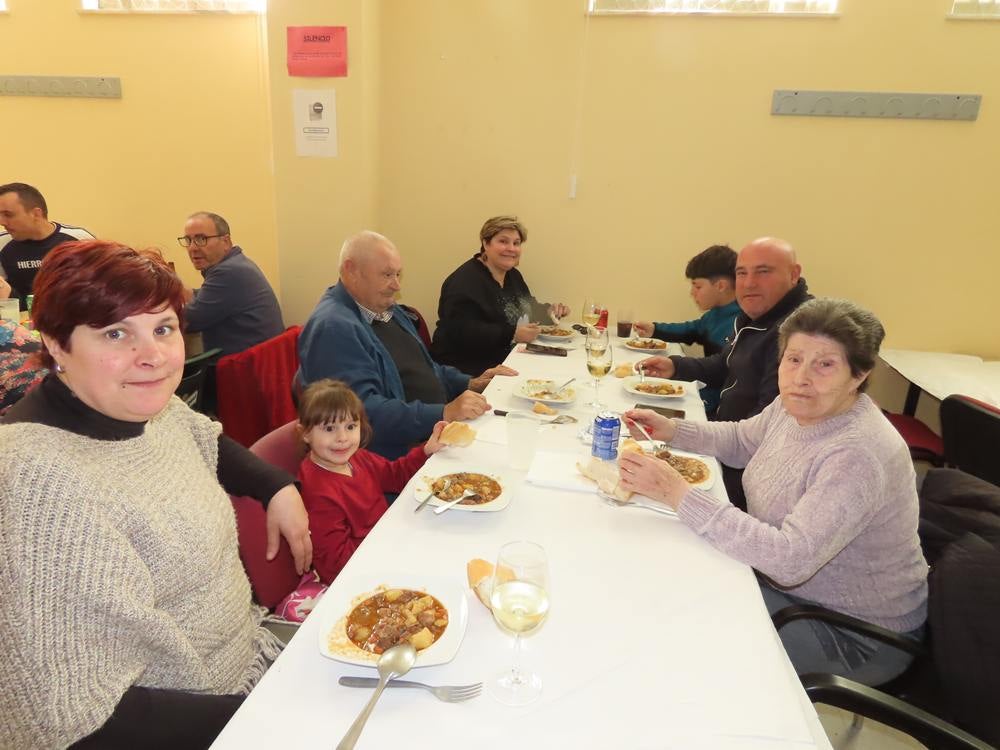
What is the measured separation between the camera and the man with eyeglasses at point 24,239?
134 inches

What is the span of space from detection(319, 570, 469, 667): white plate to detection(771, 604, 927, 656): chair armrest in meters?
0.74

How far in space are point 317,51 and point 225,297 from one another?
4.81ft

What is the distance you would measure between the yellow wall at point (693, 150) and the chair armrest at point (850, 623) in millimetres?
2659

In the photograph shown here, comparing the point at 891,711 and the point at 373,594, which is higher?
the point at 373,594

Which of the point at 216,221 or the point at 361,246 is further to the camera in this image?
the point at 216,221

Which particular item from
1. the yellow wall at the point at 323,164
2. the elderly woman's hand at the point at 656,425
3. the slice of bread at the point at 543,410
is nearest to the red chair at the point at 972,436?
the elderly woman's hand at the point at 656,425

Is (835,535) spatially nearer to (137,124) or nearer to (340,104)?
(340,104)

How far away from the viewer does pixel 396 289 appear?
89.4 inches

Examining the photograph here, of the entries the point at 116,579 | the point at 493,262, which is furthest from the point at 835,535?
the point at 493,262

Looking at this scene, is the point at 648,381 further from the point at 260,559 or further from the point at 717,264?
the point at 260,559

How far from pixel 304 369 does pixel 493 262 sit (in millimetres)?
1661

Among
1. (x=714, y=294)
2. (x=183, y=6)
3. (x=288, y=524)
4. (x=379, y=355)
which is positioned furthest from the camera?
(x=183, y=6)

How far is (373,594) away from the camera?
1006mm

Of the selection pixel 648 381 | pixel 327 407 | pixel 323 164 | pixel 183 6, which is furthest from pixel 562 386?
pixel 183 6
